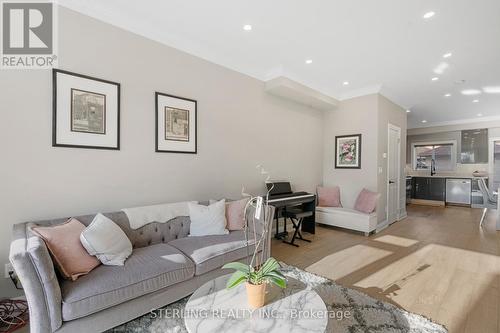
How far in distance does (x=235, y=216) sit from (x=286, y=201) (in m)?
1.21

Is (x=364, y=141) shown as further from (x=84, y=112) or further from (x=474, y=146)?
(x=474, y=146)

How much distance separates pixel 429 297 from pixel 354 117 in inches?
144

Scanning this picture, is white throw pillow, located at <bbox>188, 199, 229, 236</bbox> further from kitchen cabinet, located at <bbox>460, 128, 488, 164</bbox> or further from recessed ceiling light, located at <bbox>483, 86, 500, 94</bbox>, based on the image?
kitchen cabinet, located at <bbox>460, 128, 488, 164</bbox>

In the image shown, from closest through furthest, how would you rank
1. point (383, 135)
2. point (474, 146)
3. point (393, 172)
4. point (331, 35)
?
point (331, 35) < point (383, 135) < point (393, 172) < point (474, 146)

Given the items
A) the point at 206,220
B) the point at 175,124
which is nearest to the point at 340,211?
the point at 206,220

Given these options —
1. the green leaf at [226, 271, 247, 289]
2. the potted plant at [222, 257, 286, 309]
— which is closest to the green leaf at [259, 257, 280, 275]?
the potted plant at [222, 257, 286, 309]

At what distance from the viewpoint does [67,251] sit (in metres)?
1.71

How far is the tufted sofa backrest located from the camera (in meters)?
2.14

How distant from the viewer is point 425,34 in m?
2.78

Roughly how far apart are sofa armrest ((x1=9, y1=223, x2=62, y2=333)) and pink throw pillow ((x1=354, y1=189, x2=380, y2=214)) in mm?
4535

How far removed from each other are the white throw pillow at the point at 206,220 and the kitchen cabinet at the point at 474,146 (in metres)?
8.99

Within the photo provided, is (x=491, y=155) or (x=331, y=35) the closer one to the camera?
(x=331, y=35)

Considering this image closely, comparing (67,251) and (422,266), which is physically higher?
(67,251)

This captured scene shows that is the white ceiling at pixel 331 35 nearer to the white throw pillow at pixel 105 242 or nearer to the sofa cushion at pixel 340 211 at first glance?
the white throw pillow at pixel 105 242
